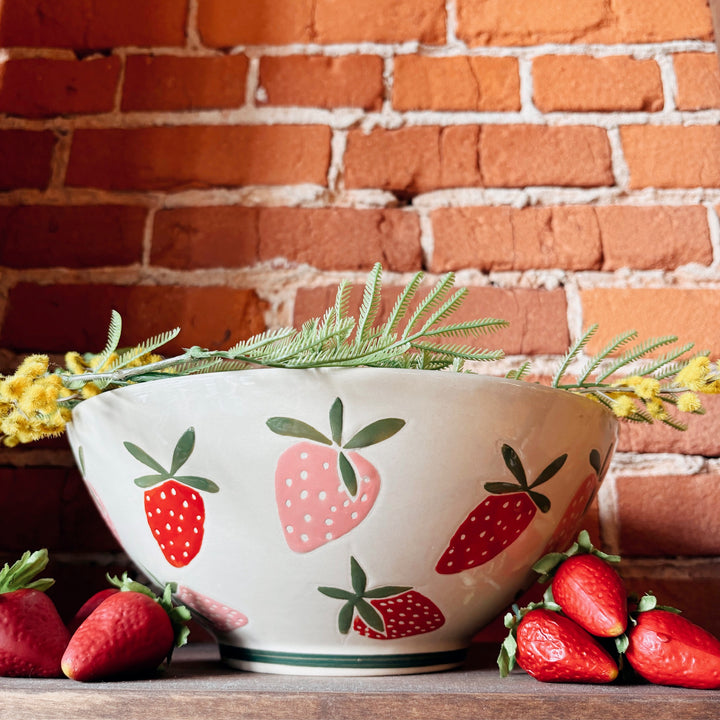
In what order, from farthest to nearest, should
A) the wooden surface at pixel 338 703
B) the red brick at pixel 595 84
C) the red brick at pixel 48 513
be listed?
1. the red brick at pixel 595 84
2. the red brick at pixel 48 513
3. the wooden surface at pixel 338 703

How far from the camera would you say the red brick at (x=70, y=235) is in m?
0.74

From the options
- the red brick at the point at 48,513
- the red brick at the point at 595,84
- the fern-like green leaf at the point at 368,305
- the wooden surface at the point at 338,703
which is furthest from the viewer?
the red brick at the point at 595,84

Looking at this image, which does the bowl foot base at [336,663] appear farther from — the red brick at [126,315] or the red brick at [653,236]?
the red brick at [653,236]

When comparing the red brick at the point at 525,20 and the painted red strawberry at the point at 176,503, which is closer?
the painted red strawberry at the point at 176,503

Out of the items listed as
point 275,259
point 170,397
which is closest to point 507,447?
point 170,397

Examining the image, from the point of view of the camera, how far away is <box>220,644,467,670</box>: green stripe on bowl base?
0.40 m

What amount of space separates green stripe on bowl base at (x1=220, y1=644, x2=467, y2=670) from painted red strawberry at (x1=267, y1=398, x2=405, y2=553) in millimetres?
77

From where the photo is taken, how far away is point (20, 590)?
0.43 metres

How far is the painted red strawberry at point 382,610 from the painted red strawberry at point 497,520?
0.03 m

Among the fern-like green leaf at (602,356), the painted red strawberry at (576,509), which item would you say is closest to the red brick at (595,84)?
the fern-like green leaf at (602,356)

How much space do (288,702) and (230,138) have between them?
612mm

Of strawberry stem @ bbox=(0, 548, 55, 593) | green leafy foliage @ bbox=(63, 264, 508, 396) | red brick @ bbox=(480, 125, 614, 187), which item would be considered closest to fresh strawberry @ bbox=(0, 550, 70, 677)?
strawberry stem @ bbox=(0, 548, 55, 593)

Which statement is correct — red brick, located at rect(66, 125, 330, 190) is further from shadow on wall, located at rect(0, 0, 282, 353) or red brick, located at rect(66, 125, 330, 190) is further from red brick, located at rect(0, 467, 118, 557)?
red brick, located at rect(0, 467, 118, 557)

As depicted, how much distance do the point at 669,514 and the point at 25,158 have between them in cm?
75
